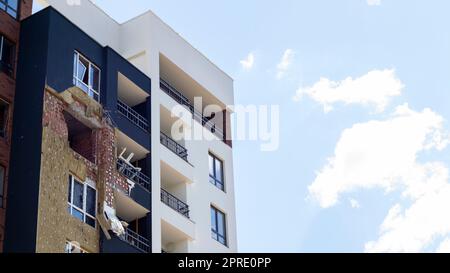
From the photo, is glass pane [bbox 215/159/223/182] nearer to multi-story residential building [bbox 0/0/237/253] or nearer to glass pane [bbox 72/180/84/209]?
multi-story residential building [bbox 0/0/237/253]

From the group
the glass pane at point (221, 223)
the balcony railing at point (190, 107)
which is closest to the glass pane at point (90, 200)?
the glass pane at point (221, 223)

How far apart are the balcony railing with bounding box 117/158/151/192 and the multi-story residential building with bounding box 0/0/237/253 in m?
0.06

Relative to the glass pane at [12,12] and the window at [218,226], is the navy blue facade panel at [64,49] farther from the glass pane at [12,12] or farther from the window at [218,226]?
the window at [218,226]

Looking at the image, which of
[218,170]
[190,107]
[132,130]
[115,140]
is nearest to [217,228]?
[218,170]

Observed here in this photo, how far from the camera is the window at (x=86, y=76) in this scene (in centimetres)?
3141

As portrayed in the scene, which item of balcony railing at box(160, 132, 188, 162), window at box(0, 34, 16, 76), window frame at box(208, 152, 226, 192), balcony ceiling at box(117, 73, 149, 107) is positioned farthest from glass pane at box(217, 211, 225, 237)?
window at box(0, 34, 16, 76)

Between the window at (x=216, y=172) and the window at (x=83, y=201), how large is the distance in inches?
335

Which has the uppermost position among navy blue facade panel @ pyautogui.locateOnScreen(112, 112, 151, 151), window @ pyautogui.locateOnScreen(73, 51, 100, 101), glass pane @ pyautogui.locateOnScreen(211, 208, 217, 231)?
window @ pyautogui.locateOnScreen(73, 51, 100, 101)

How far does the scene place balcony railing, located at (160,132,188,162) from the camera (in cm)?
3573

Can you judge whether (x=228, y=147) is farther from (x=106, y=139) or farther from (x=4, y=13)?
(x=4, y=13)

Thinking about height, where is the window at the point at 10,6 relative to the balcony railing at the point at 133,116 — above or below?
above

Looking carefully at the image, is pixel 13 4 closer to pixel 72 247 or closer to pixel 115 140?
pixel 115 140
